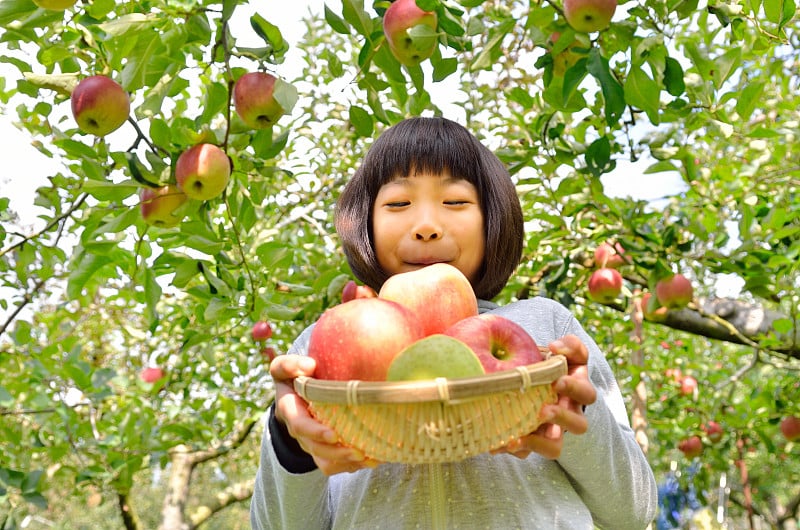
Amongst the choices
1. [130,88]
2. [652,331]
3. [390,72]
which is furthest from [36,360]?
[652,331]

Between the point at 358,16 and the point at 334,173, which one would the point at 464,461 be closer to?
the point at 358,16

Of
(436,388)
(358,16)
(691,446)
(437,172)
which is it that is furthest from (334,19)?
(691,446)

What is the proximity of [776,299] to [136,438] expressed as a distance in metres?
2.48

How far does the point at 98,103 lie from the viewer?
60.5 inches

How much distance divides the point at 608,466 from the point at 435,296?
35 cm

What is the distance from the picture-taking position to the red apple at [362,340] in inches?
34.5

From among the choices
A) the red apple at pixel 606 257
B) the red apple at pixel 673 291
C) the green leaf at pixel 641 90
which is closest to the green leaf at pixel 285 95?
the green leaf at pixel 641 90

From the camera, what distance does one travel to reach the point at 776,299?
2664 millimetres

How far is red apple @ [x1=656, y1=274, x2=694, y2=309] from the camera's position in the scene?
2.28 m

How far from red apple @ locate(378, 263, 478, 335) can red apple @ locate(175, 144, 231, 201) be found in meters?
0.65

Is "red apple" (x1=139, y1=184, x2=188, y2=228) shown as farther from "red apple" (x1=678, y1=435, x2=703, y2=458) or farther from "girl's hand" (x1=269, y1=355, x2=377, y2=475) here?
"red apple" (x1=678, y1=435, x2=703, y2=458)

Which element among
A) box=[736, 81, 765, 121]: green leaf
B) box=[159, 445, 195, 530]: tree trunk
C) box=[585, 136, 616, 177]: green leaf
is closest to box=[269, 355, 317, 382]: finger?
box=[585, 136, 616, 177]: green leaf

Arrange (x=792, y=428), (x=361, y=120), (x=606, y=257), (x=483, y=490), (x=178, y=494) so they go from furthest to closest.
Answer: (x=178, y=494) < (x=792, y=428) < (x=606, y=257) < (x=361, y=120) < (x=483, y=490)

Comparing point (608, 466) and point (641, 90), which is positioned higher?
point (641, 90)
